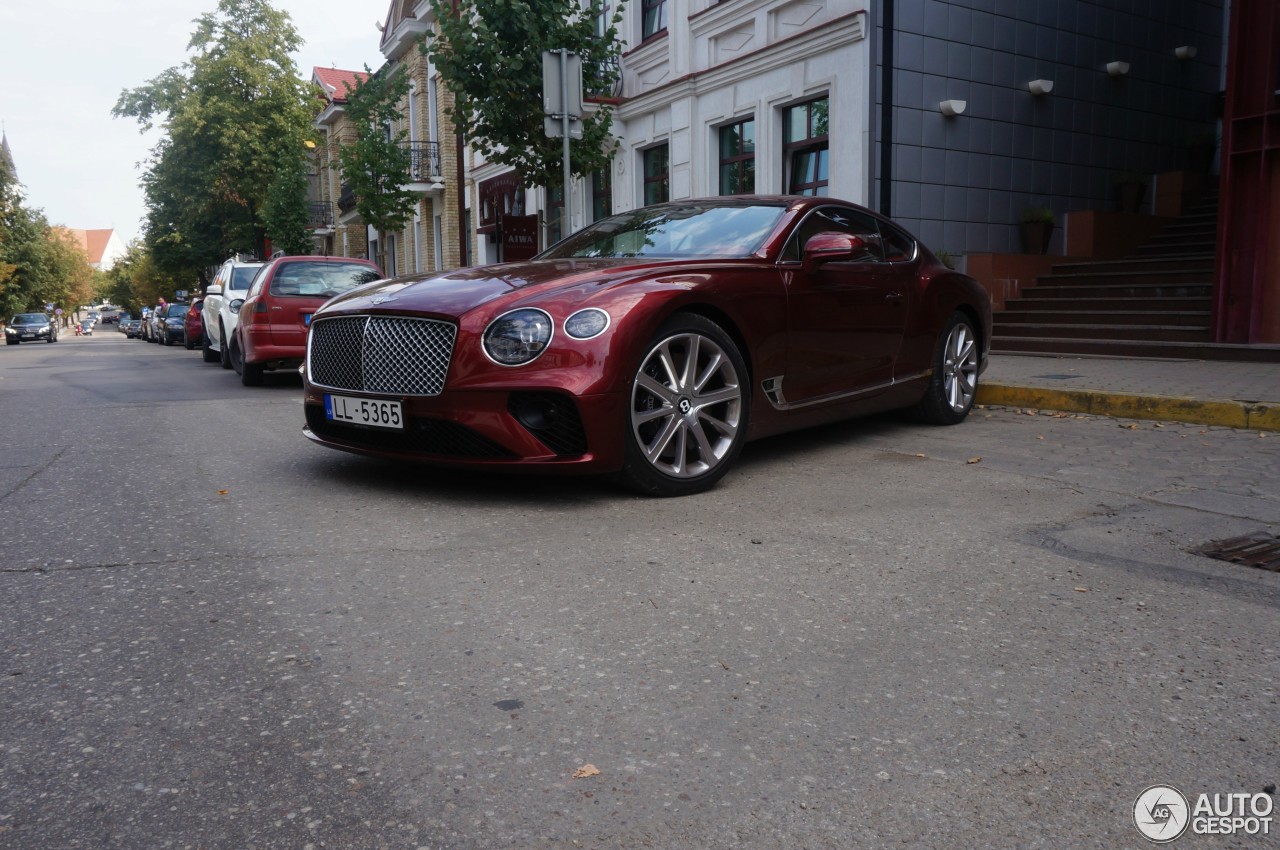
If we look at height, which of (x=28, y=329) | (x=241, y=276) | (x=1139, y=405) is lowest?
(x=28, y=329)

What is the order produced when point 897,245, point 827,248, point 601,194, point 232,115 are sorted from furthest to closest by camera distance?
1. point 232,115
2. point 601,194
3. point 897,245
4. point 827,248

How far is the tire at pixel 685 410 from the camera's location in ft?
15.8

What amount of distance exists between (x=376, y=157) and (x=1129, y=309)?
55.8ft

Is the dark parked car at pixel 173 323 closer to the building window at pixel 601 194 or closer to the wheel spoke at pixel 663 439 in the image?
the building window at pixel 601 194

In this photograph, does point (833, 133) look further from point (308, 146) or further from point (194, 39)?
point (194, 39)

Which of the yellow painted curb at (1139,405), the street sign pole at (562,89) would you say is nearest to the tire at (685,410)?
the yellow painted curb at (1139,405)

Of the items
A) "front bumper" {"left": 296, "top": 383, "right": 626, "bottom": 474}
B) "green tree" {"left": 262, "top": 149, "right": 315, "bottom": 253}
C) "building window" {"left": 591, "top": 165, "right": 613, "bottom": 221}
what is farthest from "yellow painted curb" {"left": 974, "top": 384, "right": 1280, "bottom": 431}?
"green tree" {"left": 262, "top": 149, "right": 315, "bottom": 253}

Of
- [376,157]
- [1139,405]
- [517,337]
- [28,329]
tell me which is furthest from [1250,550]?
[28,329]

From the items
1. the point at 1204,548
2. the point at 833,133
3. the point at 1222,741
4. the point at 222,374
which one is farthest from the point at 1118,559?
the point at 222,374

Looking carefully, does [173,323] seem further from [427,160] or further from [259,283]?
[259,283]

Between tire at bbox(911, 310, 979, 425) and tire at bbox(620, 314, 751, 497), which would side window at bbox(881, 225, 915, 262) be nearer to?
tire at bbox(911, 310, 979, 425)

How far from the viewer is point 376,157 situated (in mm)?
24031

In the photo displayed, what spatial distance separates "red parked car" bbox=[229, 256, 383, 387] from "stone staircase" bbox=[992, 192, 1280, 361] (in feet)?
25.3

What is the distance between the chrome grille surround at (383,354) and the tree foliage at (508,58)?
9314 millimetres
